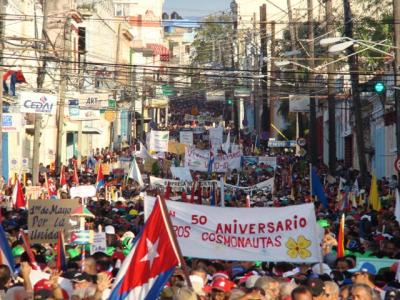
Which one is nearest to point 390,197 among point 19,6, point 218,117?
point 19,6

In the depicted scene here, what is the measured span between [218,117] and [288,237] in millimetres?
136359

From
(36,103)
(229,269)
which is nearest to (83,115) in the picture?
(36,103)

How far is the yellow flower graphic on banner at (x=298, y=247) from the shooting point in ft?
52.6

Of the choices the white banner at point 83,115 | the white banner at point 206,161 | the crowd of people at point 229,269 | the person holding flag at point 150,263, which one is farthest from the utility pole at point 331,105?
the person holding flag at point 150,263

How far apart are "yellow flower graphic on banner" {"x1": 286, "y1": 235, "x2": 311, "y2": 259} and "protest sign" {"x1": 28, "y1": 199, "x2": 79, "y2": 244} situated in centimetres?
495

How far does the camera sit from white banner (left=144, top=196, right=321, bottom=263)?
52.5 ft

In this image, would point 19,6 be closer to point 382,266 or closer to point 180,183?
point 180,183

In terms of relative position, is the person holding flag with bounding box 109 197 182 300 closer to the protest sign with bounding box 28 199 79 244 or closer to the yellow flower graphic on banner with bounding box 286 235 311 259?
the yellow flower graphic on banner with bounding box 286 235 311 259

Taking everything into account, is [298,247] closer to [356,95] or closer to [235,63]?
[356,95]

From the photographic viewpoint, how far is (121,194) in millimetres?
37562

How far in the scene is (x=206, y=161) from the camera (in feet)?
152

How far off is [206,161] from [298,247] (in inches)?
1191

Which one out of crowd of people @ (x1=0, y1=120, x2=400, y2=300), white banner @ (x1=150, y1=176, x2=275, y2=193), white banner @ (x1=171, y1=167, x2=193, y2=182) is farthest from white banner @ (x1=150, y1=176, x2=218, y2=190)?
crowd of people @ (x1=0, y1=120, x2=400, y2=300)

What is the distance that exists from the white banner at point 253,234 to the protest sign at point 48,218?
4194 millimetres
